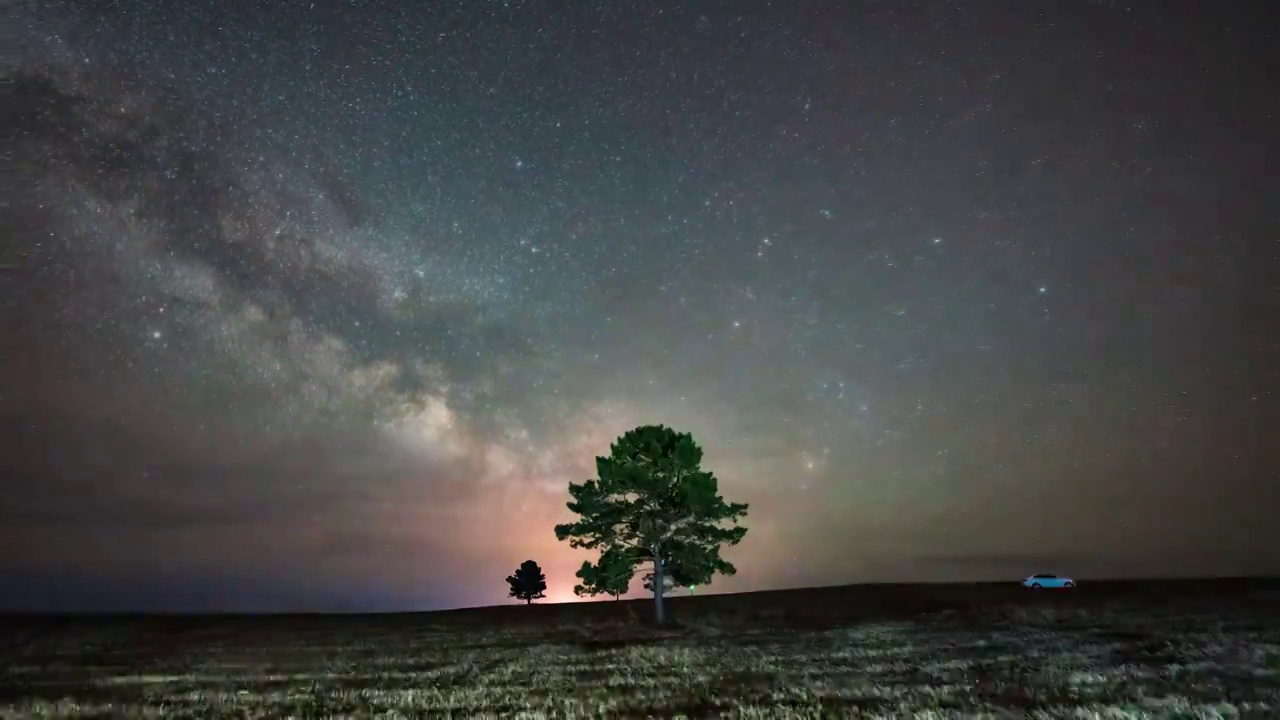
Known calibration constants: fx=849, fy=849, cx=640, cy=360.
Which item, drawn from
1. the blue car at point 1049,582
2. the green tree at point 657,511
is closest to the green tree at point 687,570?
the green tree at point 657,511

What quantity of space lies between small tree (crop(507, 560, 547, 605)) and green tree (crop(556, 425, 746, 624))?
172 ft

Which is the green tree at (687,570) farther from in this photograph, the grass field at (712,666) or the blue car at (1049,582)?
the blue car at (1049,582)

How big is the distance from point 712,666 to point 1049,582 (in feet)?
191

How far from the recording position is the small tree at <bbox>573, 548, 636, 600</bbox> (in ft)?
157

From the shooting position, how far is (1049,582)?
7431 centimetres

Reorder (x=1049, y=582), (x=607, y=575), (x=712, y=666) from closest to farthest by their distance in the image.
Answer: (x=712, y=666)
(x=607, y=575)
(x=1049, y=582)

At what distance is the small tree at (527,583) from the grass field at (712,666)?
4441 cm

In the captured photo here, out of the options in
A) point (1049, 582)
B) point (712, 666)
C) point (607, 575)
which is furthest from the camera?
point (1049, 582)

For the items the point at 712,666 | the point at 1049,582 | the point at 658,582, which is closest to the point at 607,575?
the point at 658,582

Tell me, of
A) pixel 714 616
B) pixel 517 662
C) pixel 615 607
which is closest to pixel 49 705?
pixel 517 662

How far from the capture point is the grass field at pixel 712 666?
62.1ft

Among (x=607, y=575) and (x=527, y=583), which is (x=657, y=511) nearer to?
(x=607, y=575)

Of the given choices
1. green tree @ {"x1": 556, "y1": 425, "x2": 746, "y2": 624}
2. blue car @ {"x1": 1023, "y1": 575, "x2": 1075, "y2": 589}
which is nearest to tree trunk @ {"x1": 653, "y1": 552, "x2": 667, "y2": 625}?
green tree @ {"x1": 556, "y1": 425, "x2": 746, "y2": 624}

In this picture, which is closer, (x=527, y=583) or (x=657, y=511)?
(x=657, y=511)
